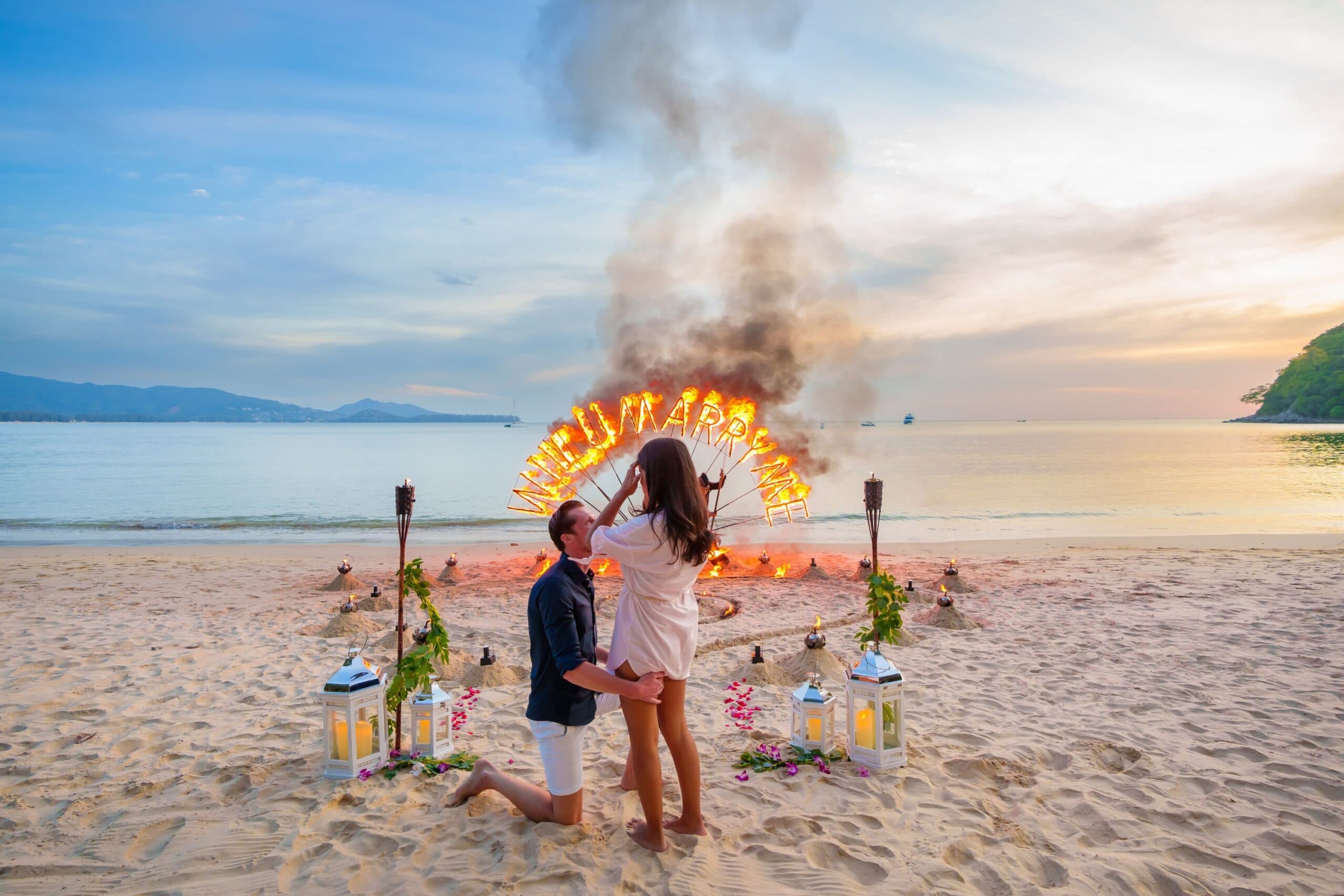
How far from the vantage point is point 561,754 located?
4.34m

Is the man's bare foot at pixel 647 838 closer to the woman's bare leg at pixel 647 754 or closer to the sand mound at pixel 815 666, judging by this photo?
the woman's bare leg at pixel 647 754

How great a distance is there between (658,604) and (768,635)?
20.6 feet

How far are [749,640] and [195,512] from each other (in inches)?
1271

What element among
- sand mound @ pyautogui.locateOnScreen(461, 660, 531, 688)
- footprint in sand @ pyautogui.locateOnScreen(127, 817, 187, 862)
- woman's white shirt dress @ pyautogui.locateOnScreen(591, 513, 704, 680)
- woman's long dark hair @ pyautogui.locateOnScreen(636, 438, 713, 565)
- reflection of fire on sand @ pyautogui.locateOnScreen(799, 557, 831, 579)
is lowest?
footprint in sand @ pyautogui.locateOnScreen(127, 817, 187, 862)

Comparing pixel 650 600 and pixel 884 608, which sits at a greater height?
pixel 650 600

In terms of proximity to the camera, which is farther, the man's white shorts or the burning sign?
the burning sign

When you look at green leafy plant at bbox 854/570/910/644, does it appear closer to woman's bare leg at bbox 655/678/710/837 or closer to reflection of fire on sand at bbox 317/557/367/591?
woman's bare leg at bbox 655/678/710/837

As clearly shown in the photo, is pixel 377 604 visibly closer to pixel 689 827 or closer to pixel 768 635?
pixel 768 635

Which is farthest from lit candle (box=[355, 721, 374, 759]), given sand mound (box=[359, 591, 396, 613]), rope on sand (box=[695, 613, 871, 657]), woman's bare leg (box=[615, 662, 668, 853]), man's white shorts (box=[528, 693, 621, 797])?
sand mound (box=[359, 591, 396, 613])

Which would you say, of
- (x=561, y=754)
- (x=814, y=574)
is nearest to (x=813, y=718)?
(x=561, y=754)

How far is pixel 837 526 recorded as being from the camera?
28984 mm

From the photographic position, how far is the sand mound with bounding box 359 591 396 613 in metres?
11.4

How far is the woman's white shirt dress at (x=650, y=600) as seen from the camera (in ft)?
12.8

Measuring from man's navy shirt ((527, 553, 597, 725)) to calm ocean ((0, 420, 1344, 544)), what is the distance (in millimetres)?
16905
